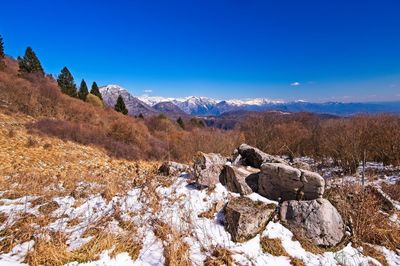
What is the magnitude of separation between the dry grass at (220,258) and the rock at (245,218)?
14.8 inches

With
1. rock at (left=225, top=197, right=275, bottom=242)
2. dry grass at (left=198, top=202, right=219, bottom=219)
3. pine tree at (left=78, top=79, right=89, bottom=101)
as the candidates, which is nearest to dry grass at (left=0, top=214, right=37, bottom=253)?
dry grass at (left=198, top=202, right=219, bottom=219)

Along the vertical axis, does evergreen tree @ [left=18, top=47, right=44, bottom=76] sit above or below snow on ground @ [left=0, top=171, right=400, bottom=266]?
above

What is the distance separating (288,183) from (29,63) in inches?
1803

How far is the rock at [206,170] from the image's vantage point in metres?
5.43

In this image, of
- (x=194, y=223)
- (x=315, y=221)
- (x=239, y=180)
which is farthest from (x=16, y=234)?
(x=315, y=221)

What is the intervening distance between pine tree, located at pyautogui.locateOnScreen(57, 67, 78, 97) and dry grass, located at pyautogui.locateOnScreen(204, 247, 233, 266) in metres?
45.3

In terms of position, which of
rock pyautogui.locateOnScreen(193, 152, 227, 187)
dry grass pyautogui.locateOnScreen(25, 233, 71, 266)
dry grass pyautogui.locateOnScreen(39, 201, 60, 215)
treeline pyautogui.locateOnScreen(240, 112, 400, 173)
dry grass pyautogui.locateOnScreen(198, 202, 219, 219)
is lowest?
treeline pyautogui.locateOnScreen(240, 112, 400, 173)

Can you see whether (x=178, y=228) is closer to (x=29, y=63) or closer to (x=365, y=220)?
(x=365, y=220)

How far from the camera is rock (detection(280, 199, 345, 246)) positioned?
431 centimetres

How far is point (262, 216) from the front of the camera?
→ 4.42m

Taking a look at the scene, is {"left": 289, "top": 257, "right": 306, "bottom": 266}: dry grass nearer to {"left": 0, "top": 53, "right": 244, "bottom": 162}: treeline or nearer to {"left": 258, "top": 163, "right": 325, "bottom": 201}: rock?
{"left": 258, "top": 163, "right": 325, "bottom": 201}: rock

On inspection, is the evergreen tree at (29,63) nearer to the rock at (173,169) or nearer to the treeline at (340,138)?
the treeline at (340,138)

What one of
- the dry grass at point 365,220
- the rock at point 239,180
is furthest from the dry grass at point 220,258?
the dry grass at point 365,220

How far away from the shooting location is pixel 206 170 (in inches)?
220
